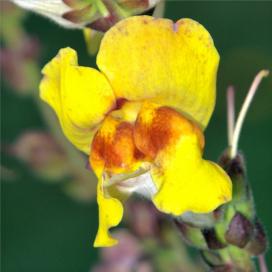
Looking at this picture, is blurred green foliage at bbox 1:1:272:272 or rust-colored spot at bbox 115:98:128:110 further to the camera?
blurred green foliage at bbox 1:1:272:272

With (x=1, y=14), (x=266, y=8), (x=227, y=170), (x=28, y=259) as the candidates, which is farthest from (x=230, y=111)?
(x=266, y=8)

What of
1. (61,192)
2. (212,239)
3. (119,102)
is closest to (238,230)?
(212,239)

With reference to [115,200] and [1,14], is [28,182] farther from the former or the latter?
[115,200]

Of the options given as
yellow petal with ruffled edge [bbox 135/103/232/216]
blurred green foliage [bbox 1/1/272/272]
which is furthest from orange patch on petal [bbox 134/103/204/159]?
blurred green foliage [bbox 1/1/272/272]

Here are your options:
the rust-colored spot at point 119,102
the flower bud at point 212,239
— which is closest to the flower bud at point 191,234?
the flower bud at point 212,239

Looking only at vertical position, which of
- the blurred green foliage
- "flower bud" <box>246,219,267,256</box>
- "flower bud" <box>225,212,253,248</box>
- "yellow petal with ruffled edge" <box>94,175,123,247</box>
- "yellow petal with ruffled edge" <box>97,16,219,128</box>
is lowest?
the blurred green foliage

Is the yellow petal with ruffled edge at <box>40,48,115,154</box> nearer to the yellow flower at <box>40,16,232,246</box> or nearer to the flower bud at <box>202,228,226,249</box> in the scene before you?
the yellow flower at <box>40,16,232,246</box>
